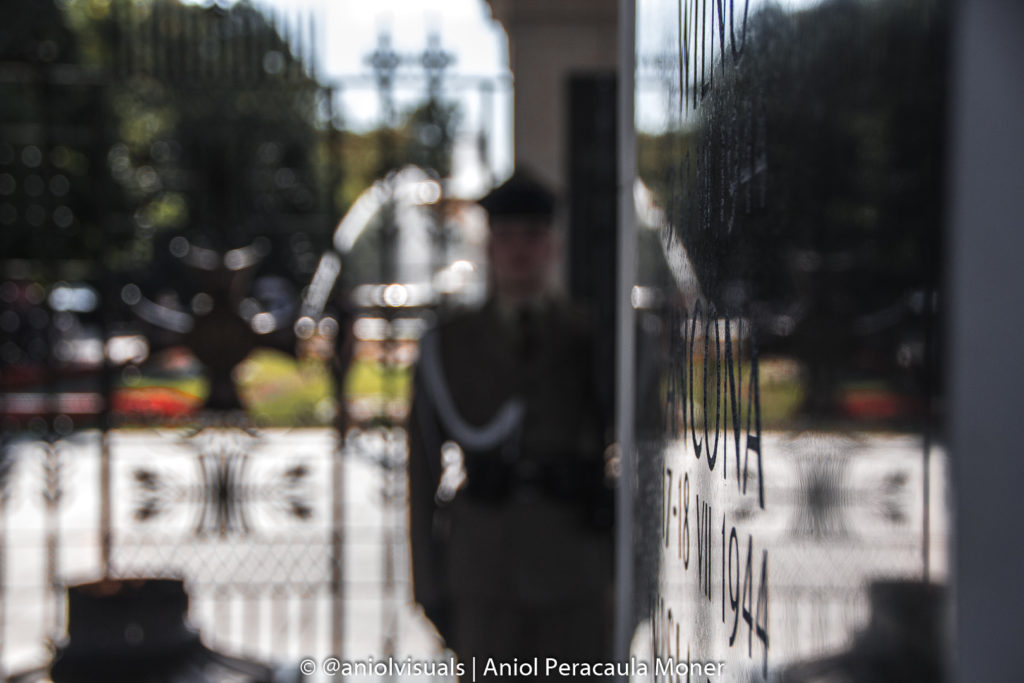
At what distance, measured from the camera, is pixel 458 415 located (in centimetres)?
317

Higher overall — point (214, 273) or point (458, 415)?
point (214, 273)

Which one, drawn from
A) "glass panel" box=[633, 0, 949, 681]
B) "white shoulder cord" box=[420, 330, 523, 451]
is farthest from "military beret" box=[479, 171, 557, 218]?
"glass panel" box=[633, 0, 949, 681]

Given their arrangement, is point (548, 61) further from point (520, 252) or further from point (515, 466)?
point (515, 466)

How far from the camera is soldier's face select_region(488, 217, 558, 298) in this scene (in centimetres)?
307

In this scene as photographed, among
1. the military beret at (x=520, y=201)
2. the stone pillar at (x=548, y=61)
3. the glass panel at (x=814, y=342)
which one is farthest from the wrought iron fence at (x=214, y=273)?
the glass panel at (x=814, y=342)

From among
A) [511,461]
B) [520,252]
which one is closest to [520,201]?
[520,252]

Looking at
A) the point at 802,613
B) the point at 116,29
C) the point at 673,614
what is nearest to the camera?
the point at 802,613

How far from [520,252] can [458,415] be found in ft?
1.92

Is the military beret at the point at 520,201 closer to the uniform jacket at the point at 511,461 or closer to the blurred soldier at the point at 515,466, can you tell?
the blurred soldier at the point at 515,466

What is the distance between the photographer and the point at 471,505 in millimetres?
3025

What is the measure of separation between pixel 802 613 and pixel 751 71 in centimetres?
24

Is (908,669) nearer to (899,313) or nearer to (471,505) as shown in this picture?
(899,313)

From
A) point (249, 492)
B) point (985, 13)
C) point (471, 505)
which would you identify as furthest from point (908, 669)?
point (249, 492)

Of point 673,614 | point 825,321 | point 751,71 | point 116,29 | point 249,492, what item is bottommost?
point 249,492
